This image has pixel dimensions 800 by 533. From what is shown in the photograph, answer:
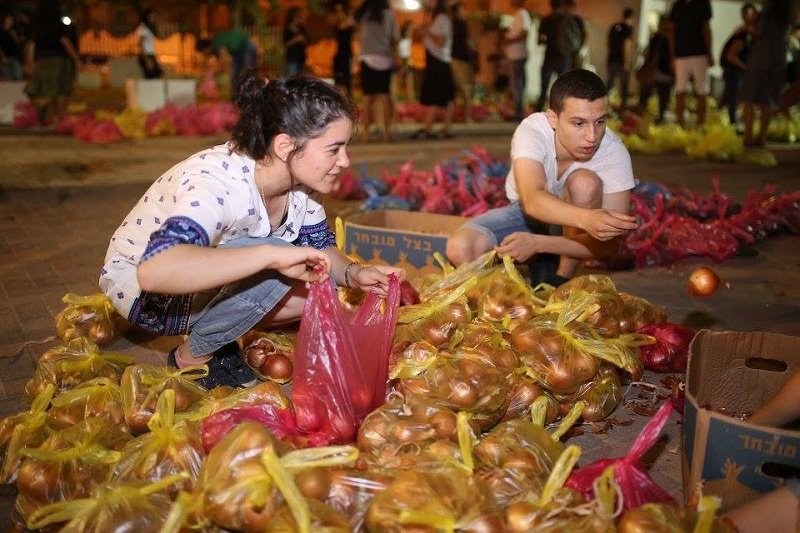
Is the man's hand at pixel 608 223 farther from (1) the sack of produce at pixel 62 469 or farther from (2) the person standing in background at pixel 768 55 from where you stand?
(2) the person standing in background at pixel 768 55

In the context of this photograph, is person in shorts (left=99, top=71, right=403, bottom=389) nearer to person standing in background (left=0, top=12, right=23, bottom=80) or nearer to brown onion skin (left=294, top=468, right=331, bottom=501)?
brown onion skin (left=294, top=468, right=331, bottom=501)

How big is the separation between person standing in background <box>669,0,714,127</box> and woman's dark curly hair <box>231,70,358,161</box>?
9.55m

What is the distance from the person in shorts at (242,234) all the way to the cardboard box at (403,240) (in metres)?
1.06

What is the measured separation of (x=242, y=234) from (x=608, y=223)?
1437mm

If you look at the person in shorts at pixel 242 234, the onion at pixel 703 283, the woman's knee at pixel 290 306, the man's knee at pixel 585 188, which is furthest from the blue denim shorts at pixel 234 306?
Answer: the onion at pixel 703 283

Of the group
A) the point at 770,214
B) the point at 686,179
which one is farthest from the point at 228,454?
the point at 686,179

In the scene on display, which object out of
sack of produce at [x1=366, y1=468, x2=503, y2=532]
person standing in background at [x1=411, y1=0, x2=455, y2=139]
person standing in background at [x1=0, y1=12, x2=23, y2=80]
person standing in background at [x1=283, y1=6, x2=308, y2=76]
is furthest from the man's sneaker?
person standing in background at [x1=0, y1=12, x2=23, y2=80]

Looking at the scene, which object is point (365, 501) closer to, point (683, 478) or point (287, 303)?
point (683, 478)

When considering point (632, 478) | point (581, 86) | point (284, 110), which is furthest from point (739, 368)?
point (284, 110)

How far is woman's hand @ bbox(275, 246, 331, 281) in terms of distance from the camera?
235cm

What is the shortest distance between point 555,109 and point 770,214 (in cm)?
288

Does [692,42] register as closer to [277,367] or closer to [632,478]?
[277,367]

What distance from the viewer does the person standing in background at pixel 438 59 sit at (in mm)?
10812

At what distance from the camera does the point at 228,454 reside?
6.09 ft
